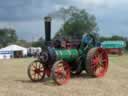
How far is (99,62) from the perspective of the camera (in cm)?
1557

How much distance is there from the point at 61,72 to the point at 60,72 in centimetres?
5

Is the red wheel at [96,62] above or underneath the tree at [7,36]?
above

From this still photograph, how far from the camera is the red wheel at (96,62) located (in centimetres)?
1491

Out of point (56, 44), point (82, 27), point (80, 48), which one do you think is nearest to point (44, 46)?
point (56, 44)

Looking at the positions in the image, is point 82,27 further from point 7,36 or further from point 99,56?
point 99,56

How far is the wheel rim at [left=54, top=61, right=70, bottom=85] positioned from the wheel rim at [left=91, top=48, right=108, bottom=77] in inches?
62.1

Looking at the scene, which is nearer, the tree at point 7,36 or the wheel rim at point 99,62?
the wheel rim at point 99,62

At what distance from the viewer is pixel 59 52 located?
14.0m

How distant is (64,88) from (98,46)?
4.55 m

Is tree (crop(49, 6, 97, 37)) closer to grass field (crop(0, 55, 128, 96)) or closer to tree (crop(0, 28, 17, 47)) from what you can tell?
tree (crop(0, 28, 17, 47))

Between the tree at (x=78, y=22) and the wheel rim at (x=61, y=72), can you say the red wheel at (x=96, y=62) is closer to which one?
the wheel rim at (x=61, y=72)

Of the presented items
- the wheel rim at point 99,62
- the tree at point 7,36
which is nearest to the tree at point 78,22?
the tree at point 7,36

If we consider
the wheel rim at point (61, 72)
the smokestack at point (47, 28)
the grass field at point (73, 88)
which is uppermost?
the smokestack at point (47, 28)

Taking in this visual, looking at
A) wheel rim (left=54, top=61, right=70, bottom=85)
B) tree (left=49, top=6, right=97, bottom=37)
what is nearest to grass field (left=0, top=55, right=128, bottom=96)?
wheel rim (left=54, top=61, right=70, bottom=85)
